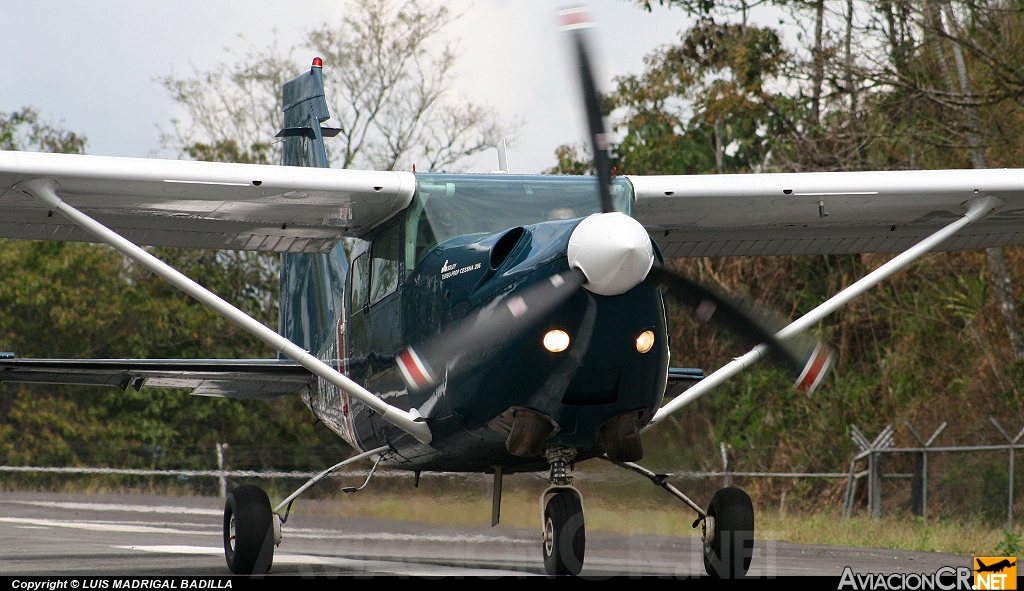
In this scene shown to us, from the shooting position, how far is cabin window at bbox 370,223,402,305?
8.23m

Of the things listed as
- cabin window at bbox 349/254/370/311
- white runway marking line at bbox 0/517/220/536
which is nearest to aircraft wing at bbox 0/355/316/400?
cabin window at bbox 349/254/370/311

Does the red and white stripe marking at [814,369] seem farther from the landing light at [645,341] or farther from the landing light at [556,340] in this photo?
the landing light at [556,340]

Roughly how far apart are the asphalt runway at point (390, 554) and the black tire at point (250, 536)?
0.45 ft

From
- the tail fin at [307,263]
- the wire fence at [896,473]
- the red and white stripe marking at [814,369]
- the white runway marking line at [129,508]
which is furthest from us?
the white runway marking line at [129,508]

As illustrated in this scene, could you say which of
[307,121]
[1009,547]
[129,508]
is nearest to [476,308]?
[307,121]

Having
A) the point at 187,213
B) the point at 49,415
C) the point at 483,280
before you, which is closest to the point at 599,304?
the point at 483,280

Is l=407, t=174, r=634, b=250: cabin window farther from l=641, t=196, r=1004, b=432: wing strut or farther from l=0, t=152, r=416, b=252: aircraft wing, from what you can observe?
l=641, t=196, r=1004, b=432: wing strut

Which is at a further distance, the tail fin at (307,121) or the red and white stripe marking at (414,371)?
the tail fin at (307,121)

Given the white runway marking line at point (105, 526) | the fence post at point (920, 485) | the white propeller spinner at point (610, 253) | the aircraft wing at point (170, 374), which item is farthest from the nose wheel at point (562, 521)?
the fence post at point (920, 485)

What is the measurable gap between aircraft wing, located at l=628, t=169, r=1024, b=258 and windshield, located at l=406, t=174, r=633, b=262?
0.96 m

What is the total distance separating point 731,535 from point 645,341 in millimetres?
2359

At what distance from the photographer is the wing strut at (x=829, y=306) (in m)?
7.49

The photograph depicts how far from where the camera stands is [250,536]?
27.8ft

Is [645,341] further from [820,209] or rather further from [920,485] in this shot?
[920,485]
